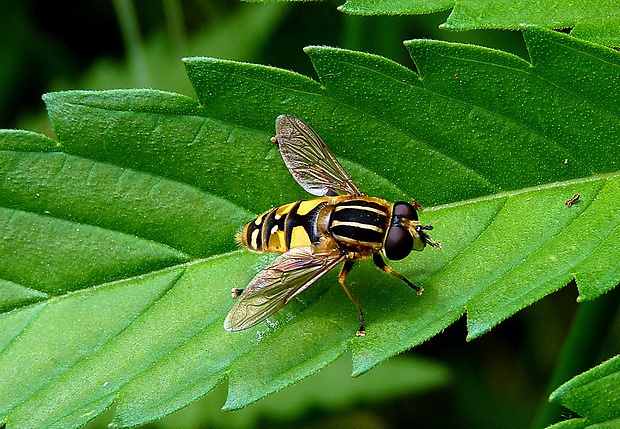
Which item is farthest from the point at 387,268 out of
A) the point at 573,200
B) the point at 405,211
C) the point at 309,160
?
the point at 573,200

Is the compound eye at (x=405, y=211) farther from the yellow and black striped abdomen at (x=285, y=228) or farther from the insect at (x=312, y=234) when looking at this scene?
the yellow and black striped abdomen at (x=285, y=228)

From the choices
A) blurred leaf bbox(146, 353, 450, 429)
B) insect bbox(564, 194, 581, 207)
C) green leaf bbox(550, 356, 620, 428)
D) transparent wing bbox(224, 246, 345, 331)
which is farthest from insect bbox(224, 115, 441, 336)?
blurred leaf bbox(146, 353, 450, 429)

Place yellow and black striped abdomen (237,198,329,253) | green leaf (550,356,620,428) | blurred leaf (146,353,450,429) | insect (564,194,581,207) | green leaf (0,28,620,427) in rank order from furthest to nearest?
blurred leaf (146,353,450,429) < yellow and black striped abdomen (237,198,329,253) < insect (564,194,581,207) < green leaf (0,28,620,427) < green leaf (550,356,620,428)

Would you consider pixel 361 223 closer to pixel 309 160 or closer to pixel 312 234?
pixel 312 234

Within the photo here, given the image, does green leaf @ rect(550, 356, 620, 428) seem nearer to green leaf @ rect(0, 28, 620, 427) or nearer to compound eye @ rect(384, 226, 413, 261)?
green leaf @ rect(0, 28, 620, 427)

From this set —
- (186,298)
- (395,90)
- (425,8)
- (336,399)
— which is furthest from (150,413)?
(336,399)

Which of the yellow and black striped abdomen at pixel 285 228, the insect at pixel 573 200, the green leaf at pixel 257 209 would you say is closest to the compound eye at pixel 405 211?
the green leaf at pixel 257 209
